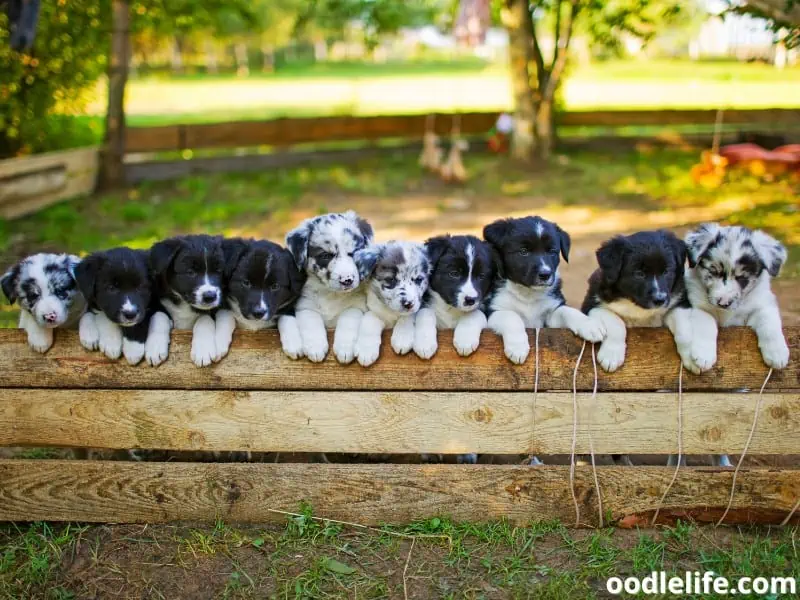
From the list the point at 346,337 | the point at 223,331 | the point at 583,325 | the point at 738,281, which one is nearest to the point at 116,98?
the point at 223,331

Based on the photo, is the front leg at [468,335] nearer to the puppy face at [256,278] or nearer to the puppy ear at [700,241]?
the puppy face at [256,278]

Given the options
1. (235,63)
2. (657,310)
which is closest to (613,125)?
(657,310)

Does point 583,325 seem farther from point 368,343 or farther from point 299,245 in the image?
point 299,245

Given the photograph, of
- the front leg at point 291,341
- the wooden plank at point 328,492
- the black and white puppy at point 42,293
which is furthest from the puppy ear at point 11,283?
the front leg at point 291,341

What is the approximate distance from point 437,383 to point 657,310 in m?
1.37

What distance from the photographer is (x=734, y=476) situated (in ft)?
14.9

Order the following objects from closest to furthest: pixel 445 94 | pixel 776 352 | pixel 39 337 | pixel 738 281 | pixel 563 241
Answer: pixel 776 352
pixel 738 281
pixel 39 337
pixel 563 241
pixel 445 94

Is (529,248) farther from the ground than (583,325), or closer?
farther from the ground

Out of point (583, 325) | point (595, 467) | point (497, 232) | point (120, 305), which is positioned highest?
point (497, 232)

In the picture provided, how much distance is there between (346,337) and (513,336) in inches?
37.4

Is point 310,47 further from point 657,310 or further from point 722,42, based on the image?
point 657,310

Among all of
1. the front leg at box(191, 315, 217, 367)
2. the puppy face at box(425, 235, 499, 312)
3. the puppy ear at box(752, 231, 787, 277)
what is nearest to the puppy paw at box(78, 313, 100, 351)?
the front leg at box(191, 315, 217, 367)

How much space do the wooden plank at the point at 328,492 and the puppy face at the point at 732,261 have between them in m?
1.02

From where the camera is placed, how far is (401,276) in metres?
4.78
